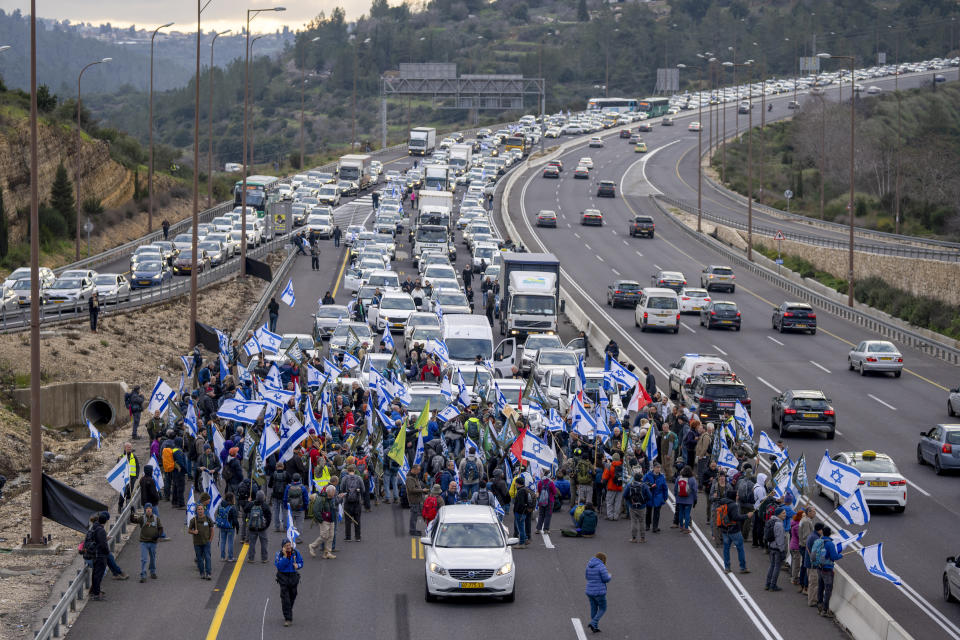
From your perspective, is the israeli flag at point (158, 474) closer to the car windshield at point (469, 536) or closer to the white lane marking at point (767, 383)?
the car windshield at point (469, 536)

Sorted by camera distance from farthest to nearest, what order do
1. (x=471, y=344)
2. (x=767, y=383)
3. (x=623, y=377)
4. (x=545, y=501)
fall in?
(x=767, y=383), (x=471, y=344), (x=623, y=377), (x=545, y=501)

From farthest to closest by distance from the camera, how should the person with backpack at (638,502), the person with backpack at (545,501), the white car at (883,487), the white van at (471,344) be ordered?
the white van at (471,344) < the white car at (883,487) < the person with backpack at (545,501) < the person with backpack at (638,502)

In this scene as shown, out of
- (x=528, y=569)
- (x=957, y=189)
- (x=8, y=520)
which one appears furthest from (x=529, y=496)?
(x=957, y=189)

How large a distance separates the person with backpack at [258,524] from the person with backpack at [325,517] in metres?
0.86

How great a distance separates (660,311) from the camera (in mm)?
50312

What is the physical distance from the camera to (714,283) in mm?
62312

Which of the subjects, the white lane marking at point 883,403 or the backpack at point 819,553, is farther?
the white lane marking at point 883,403

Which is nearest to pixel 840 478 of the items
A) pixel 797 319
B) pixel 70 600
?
pixel 70 600

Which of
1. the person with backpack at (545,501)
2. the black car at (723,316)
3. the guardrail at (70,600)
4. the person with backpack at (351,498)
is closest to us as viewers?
the guardrail at (70,600)

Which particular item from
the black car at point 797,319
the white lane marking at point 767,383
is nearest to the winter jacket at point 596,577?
the white lane marking at point 767,383

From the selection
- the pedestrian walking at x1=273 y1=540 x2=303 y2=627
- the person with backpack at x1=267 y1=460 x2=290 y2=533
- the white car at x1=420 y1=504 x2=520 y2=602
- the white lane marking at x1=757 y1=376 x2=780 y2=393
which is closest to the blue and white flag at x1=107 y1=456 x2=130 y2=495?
the person with backpack at x1=267 y1=460 x2=290 y2=533

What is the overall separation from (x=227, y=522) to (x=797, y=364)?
2828 centimetres

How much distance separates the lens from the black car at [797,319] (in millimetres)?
51688

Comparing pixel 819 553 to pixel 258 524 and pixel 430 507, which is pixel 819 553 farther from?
pixel 258 524
